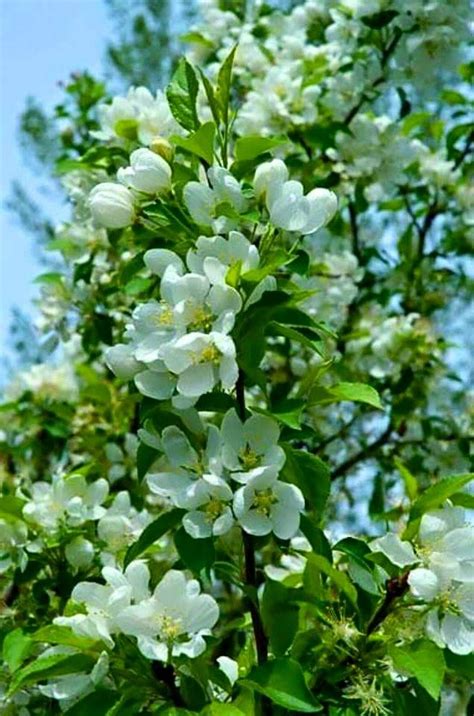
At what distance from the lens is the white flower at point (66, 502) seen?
6.52 ft

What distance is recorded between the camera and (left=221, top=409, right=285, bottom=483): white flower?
1551 millimetres

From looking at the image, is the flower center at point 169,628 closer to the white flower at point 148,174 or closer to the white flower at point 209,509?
the white flower at point 209,509

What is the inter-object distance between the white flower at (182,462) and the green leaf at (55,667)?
23cm

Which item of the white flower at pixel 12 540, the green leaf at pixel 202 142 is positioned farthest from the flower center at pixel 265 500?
the white flower at pixel 12 540

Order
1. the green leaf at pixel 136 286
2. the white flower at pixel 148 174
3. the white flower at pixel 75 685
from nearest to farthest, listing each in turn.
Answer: the white flower at pixel 75 685 < the white flower at pixel 148 174 < the green leaf at pixel 136 286

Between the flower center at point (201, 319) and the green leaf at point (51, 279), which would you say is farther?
the green leaf at point (51, 279)

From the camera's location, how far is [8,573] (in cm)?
205

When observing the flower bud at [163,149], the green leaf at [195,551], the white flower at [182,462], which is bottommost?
the green leaf at [195,551]

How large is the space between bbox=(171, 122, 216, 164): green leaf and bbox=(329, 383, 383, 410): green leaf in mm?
357

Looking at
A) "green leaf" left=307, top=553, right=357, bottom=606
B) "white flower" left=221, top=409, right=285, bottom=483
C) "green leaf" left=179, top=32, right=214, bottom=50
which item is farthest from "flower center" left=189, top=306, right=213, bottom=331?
"green leaf" left=179, top=32, right=214, bottom=50

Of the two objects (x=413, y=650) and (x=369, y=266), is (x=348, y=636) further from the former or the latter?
(x=369, y=266)

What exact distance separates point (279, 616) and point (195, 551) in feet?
0.71

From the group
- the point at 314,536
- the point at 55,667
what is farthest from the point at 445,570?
the point at 55,667

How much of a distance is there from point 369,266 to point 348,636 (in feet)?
7.31
